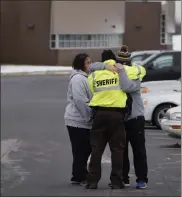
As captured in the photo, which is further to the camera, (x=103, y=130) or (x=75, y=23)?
(x=75, y=23)

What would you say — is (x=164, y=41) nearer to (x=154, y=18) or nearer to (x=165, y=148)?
(x=154, y=18)

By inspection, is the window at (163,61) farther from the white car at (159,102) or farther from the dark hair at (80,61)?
the dark hair at (80,61)

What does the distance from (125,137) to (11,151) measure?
24.4 ft

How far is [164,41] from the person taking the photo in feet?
144

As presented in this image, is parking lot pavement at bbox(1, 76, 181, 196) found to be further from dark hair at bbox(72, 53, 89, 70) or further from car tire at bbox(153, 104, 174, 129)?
dark hair at bbox(72, 53, 89, 70)

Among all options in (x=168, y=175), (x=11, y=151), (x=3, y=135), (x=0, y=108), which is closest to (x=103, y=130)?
(x=168, y=175)

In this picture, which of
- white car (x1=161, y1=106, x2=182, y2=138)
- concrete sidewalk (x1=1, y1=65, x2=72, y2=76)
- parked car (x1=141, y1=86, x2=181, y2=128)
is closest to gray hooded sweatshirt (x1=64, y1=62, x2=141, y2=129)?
white car (x1=161, y1=106, x2=182, y2=138)

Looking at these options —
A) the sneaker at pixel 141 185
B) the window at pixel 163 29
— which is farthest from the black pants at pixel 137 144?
the window at pixel 163 29

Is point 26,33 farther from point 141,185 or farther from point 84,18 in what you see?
point 141,185

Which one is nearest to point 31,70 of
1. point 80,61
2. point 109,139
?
point 109,139

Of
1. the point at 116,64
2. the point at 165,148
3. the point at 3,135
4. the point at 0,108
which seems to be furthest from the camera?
the point at 0,108

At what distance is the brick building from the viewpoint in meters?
42.4

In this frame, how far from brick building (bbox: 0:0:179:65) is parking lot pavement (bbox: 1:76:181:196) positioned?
1943 centimetres

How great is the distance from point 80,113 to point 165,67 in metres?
14.0
